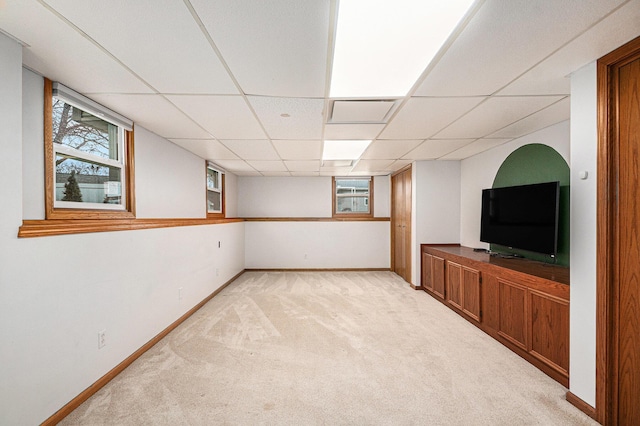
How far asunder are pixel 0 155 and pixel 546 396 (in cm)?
385

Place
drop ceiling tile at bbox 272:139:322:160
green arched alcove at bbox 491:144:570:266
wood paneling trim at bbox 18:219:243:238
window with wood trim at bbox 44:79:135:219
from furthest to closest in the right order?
drop ceiling tile at bbox 272:139:322:160, green arched alcove at bbox 491:144:570:266, window with wood trim at bbox 44:79:135:219, wood paneling trim at bbox 18:219:243:238

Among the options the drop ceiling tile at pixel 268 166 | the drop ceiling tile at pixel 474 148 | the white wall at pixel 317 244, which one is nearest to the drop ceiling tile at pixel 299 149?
the drop ceiling tile at pixel 268 166

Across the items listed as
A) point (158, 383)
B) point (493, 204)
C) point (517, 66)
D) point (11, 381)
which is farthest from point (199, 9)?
point (493, 204)

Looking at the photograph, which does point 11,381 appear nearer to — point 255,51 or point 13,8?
point 13,8

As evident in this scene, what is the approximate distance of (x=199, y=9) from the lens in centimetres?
135

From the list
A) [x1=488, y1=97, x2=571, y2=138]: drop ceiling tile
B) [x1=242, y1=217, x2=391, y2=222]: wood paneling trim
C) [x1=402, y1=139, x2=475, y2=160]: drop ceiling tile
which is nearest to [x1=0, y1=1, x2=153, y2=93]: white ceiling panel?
[x1=402, y1=139, x2=475, y2=160]: drop ceiling tile

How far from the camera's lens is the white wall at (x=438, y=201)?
5.06 m

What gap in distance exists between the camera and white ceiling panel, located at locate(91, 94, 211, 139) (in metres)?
2.35

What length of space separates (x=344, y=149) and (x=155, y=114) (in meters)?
2.38

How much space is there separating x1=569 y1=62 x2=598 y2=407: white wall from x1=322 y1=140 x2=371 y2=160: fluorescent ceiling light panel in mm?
2101

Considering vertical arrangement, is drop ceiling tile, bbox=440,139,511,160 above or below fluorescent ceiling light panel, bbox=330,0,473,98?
below

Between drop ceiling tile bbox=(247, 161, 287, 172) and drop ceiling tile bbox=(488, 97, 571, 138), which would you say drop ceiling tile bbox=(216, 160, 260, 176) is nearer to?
drop ceiling tile bbox=(247, 161, 287, 172)

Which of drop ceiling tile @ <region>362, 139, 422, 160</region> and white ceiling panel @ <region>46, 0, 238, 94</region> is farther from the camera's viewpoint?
drop ceiling tile @ <region>362, 139, 422, 160</region>

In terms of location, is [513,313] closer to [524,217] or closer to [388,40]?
[524,217]
